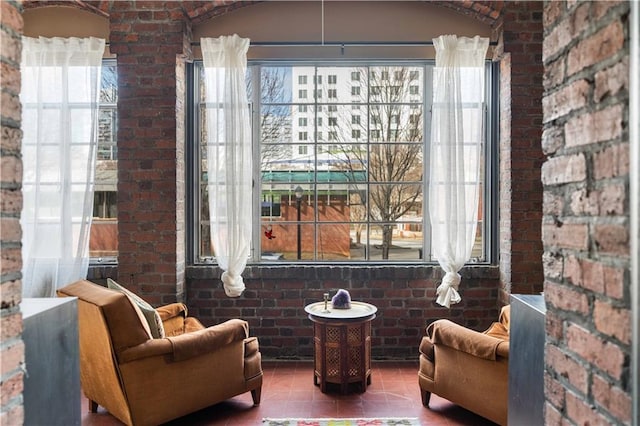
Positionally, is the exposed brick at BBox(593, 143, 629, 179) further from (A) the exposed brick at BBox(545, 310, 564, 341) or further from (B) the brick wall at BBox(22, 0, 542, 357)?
(B) the brick wall at BBox(22, 0, 542, 357)

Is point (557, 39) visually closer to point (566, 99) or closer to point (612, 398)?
point (566, 99)

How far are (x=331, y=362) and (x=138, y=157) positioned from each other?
226 centimetres

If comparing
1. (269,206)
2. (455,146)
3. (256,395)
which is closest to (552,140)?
(256,395)

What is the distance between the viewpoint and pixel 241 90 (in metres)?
3.92

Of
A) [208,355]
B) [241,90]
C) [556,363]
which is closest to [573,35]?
[556,363]

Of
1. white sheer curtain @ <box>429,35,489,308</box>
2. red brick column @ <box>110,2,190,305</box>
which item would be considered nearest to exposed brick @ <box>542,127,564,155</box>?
white sheer curtain @ <box>429,35,489,308</box>

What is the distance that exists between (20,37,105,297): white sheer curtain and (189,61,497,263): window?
2.95 ft

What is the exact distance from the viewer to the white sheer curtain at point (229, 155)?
12.8 ft

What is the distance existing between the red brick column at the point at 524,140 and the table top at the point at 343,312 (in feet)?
4.14

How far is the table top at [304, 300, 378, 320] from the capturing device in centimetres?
330

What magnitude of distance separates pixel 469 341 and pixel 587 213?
208cm

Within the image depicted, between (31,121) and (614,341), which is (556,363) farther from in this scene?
(31,121)

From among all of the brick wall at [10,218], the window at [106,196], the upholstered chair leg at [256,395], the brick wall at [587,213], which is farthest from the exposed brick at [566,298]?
the window at [106,196]

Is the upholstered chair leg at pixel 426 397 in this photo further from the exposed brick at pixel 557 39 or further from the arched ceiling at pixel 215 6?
the arched ceiling at pixel 215 6
